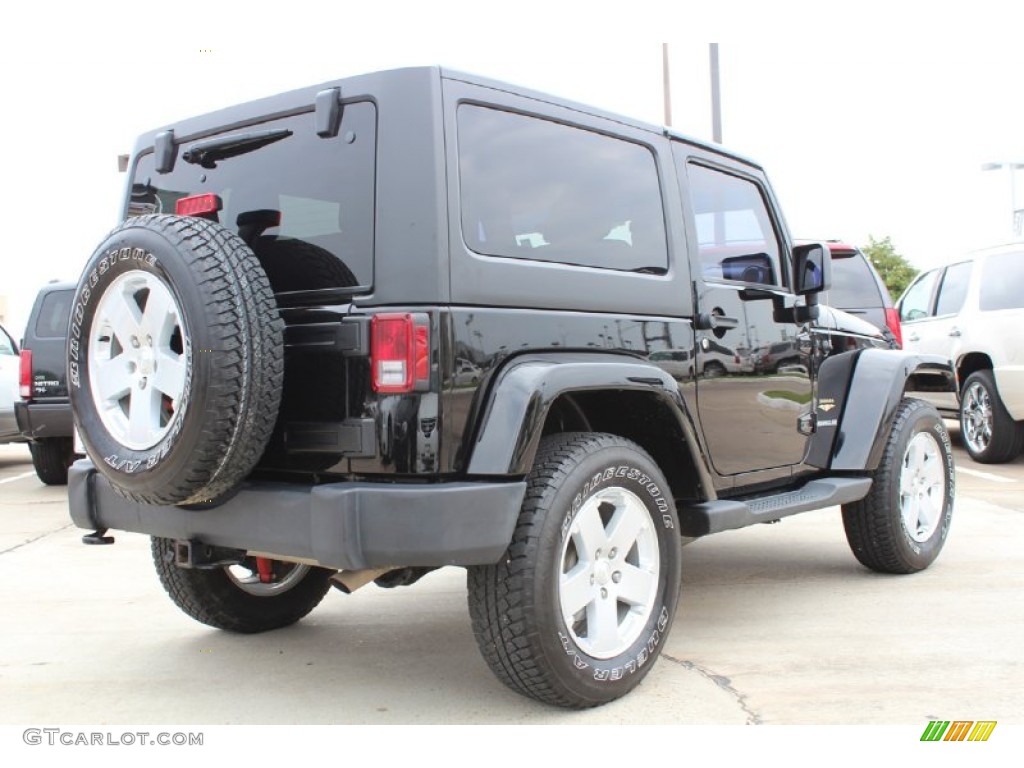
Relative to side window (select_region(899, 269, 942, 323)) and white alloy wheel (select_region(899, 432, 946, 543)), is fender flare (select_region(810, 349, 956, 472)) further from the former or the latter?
side window (select_region(899, 269, 942, 323))

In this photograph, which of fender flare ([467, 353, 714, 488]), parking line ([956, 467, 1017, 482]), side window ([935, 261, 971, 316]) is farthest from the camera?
side window ([935, 261, 971, 316])

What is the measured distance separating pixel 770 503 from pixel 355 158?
2121 mm

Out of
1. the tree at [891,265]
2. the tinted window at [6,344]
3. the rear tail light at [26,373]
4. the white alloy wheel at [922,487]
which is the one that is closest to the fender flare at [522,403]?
the white alloy wheel at [922,487]

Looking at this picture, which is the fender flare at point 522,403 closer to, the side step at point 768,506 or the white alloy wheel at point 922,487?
the side step at point 768,506

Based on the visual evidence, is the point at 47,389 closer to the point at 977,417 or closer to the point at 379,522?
the point at 379,522

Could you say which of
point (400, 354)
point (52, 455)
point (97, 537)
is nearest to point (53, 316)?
point (52, 455)

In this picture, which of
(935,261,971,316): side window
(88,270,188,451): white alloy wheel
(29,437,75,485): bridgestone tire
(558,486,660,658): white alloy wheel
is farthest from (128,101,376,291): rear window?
(935,261,971,316): side window

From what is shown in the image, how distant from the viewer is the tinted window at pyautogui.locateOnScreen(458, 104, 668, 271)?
3006 mm

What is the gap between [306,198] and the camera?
10.0 ft

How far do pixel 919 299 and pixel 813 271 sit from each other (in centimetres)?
634

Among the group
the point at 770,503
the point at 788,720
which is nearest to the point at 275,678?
the point at 788,720

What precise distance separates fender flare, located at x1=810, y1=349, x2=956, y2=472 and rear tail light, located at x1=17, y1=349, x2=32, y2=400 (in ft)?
20.9

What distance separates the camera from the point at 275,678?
3467 millimetres

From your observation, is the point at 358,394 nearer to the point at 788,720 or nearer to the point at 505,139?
the point at 505,139
